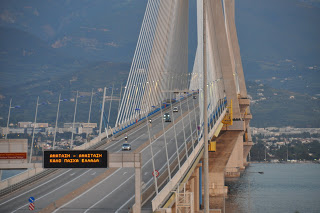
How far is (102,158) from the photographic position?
31.5m

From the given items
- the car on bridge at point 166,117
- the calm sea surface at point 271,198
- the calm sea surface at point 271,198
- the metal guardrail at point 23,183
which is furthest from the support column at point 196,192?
the car on bridge at point 166,117

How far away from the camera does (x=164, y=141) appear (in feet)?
209

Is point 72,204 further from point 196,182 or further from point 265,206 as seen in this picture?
point 265,206

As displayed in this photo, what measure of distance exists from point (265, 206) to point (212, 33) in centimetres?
2810

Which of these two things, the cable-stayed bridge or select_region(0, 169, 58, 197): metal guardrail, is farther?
select_region(0, 169, 58, 197): metal guardrail

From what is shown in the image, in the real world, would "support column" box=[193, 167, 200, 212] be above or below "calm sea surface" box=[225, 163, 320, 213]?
above

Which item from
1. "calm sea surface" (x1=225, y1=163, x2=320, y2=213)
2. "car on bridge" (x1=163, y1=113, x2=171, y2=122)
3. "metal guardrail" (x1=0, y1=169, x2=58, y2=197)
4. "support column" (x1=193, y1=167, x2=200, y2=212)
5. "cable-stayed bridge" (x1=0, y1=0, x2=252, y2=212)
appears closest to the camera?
"cable-stayed bridge" (x1=0, y1=0, x2=252, y2=212)

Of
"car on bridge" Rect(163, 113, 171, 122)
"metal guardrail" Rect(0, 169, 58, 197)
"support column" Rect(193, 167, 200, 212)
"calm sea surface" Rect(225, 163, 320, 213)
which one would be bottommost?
"calm sea surface" Rect(225, 163, 320, 213)

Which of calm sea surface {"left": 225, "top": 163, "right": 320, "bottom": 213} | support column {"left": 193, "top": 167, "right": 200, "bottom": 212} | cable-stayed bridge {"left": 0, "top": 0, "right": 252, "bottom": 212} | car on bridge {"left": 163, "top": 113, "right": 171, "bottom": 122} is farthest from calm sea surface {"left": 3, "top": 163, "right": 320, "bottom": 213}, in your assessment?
car on bridge {"left": 163, "top": 113, "right": 171, "bottom": 122}

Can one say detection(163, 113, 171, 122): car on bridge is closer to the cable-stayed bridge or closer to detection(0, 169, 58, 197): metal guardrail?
the cable-stayed bridge

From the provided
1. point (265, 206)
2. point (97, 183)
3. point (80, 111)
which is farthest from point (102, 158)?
point (80, 111)

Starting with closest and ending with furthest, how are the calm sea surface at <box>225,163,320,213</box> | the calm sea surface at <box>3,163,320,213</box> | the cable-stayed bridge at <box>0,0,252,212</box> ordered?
the cable-stayed bridge at <box>0,0,252,212</box>, the calm sea surface at <box>3,163,320,213</box>, the calm sea surface at <box>225,163,320,213</box>

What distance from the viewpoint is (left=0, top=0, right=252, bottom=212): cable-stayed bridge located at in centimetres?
3653

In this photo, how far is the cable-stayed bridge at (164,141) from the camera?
36.5 metres
